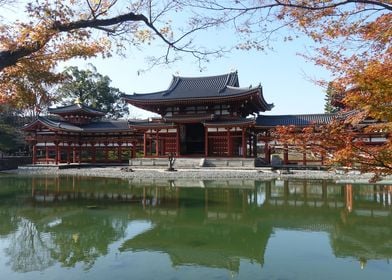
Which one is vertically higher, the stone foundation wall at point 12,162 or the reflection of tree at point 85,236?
the stone foundation wall at point 12,162

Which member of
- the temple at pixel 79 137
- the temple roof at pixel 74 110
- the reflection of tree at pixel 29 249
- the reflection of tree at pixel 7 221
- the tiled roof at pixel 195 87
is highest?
the tiled roof at pixel 195 87

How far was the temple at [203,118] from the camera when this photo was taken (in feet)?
82.1

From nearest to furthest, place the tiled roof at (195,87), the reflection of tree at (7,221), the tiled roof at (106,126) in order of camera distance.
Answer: the reflection of tree at (7,221)
the tiled roof at (195,87)
the tiled roof at (106,126)

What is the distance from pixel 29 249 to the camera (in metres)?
6.86

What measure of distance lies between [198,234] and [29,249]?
132 inches

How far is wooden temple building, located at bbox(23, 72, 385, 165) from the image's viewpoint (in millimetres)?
25094

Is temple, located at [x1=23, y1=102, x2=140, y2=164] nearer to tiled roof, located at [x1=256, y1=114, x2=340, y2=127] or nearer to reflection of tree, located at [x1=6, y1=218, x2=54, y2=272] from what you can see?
tiled roof, located at [x1=256, y1=114, x2=340, y2=127]

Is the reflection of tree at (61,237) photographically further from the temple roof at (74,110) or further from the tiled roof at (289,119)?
the temple roof at (74,110)

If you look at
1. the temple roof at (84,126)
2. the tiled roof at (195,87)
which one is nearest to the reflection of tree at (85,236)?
the tiled roof at (195,87)

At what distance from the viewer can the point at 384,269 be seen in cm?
554

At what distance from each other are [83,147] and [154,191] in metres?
18.7

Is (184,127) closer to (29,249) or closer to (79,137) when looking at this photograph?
(79,137)

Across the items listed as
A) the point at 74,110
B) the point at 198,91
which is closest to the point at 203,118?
the point at 198,91

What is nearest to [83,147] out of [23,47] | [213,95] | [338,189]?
[213,95]
